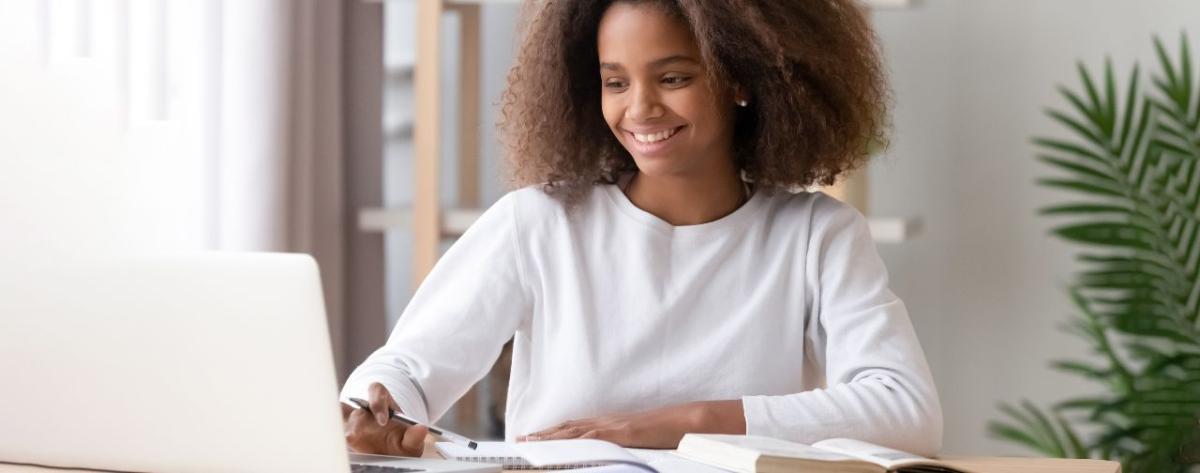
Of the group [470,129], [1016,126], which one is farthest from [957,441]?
[470,129]

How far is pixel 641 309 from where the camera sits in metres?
1.57

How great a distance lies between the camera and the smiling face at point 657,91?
1518 mm

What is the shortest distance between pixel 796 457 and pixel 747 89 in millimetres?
615

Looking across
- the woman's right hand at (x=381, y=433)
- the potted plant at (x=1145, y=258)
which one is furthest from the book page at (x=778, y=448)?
the potted plant at (x=1145, y=258)

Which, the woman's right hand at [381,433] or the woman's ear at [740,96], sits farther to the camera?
the woman's ear at [740,96]

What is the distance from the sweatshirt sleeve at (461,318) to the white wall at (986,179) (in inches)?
60.0

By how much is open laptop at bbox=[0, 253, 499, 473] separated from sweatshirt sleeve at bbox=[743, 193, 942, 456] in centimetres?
→ 55

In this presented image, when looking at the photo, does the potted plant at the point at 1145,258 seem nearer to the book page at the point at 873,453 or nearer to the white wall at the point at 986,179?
the white wall at the point at 986,179

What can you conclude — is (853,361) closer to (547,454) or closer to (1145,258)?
(547,454)

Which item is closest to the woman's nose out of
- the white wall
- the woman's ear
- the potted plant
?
the woman's ear

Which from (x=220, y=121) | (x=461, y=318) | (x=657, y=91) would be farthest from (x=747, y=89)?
(x=220, y=121)

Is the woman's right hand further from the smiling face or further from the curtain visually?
the curtain

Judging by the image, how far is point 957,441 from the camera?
311 cm

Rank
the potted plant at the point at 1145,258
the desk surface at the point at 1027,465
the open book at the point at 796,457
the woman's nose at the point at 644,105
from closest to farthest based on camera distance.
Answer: the open book at the point at 796,457
the desk surface at the point at 1027,465
the woman's nose at the point at 644,105
the potted plant at the point at 1145,258
